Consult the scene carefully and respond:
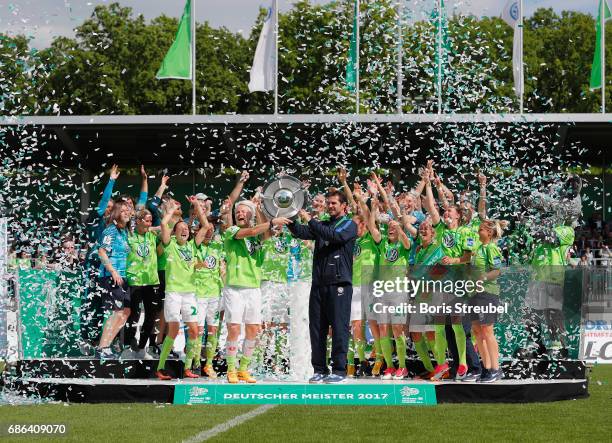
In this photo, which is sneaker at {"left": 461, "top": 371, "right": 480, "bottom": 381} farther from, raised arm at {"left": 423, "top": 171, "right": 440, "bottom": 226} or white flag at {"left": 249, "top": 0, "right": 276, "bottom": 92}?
white flag at {"left": 249, "top": 0, "right": 276, "bottom": 92}

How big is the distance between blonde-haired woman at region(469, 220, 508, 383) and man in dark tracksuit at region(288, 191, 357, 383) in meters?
1.33

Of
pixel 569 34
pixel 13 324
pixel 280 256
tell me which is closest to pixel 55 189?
pixel 13 324

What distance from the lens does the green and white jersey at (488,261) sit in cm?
1142

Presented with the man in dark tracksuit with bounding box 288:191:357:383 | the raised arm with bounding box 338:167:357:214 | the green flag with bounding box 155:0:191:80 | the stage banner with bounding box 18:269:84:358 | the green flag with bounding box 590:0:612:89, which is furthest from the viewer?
the green flag with bounding box 155:0:191:80

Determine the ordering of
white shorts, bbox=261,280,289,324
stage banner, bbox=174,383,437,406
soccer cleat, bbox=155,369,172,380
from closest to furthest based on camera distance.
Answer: stage banner, bbox=174,383,437,406, soccer cleat, bbox=155,369,172,380, white shorts, bbox=261,280,289,324

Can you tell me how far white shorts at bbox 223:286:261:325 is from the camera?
11.3 m

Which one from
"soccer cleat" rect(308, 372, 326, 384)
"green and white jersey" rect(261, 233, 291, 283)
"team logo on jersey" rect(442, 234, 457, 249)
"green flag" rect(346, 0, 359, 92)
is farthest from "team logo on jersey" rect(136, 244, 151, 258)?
"green flag" rect(346, 0, 359, 92)

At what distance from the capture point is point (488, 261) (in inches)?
454

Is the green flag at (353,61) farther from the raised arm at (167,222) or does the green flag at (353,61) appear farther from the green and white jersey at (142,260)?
the raised arm at (167,222)

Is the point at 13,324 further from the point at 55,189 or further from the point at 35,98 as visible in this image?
the point at 35,98

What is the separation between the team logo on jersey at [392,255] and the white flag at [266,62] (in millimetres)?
15220

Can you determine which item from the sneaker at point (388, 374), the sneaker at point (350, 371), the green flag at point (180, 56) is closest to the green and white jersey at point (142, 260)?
the sneaker at point (350, 371)

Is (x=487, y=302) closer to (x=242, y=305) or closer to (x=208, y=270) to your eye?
(x=242, y=305)

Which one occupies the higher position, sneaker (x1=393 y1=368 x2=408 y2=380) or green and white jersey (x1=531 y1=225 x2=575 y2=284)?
green and white jersey (x1=531 y1=225 x2=575 y2=284)
